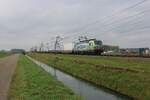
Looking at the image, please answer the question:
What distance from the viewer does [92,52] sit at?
68500 millimetres

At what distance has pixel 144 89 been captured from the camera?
56.9 ft

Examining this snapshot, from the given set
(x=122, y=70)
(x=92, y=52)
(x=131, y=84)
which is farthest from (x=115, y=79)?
(x=92, y=52)

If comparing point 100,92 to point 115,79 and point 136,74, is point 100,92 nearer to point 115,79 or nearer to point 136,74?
→ point 115,79

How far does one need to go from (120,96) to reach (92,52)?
4925 centimetres

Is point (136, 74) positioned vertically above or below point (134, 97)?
above

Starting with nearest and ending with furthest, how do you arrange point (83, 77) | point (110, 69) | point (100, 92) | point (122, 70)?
point (100, 92) < point (122, 70) < point (110, 69) < point (83, 77)

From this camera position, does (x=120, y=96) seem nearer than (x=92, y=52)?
Yes

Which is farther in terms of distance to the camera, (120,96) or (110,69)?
(110,69)

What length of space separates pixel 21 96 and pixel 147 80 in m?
7.99

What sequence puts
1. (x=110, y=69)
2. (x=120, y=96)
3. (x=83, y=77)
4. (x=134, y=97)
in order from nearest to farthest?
1. (x=134, y=97)
2. (x=120, y=96)
3. (x=110, y=69)
4. (x=83, y=77)

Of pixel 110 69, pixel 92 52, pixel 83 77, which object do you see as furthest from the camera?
pixel 92 52

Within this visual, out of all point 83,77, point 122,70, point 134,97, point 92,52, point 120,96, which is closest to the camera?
point 134,97

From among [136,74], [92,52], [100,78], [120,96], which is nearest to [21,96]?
[120,96]

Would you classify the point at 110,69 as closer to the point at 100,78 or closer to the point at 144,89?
the point at 100,78
